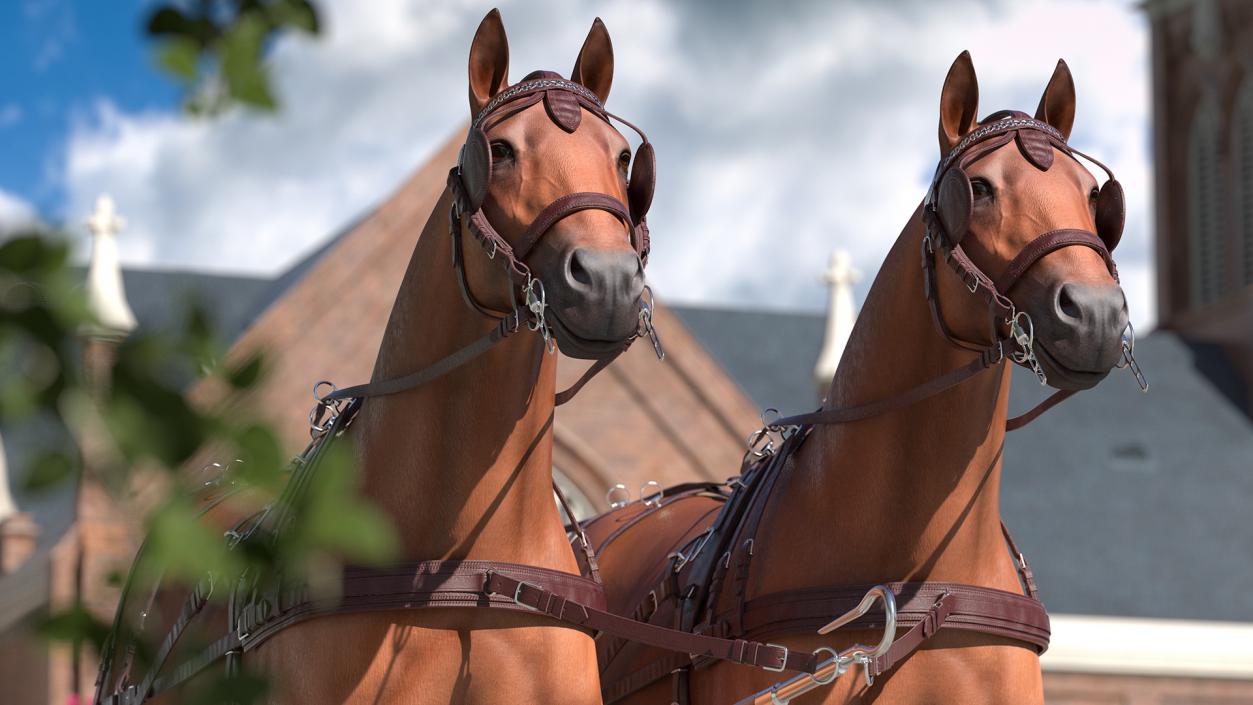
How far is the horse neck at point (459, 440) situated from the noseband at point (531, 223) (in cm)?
6

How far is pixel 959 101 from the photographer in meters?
5.16

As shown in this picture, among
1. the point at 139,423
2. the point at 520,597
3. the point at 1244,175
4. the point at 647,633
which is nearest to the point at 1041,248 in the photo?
the point at 647,633

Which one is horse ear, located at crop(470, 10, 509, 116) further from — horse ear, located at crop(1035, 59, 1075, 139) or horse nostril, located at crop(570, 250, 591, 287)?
horse ear, located at crop(1035, 59, 1075, 139)

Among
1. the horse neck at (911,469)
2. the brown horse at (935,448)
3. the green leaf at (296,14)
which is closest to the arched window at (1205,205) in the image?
the brown horse at (935,448)

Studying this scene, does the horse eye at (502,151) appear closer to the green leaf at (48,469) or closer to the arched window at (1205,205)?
the green leaf at (48,469)

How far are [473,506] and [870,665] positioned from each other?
3.65 ft

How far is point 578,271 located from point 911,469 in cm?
127

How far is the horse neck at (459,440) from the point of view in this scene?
15.4ft

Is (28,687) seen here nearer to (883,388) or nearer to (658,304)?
(658,304)

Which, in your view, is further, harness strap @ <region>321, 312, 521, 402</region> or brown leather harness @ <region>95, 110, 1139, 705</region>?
brown leather harness @ <region>95, 110, 1139, 705</region>

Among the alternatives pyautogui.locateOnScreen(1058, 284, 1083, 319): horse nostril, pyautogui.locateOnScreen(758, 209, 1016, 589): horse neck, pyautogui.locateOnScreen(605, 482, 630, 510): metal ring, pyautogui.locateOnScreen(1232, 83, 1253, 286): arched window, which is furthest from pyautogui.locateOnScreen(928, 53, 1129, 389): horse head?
pyautogui.locateOnScreen(1232, 83, 1253, 286): arched window

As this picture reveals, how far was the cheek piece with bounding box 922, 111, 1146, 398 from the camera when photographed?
4629 mm

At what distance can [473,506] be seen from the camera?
471 centimetres

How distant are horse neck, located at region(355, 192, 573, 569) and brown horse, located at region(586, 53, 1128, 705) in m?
0.77
